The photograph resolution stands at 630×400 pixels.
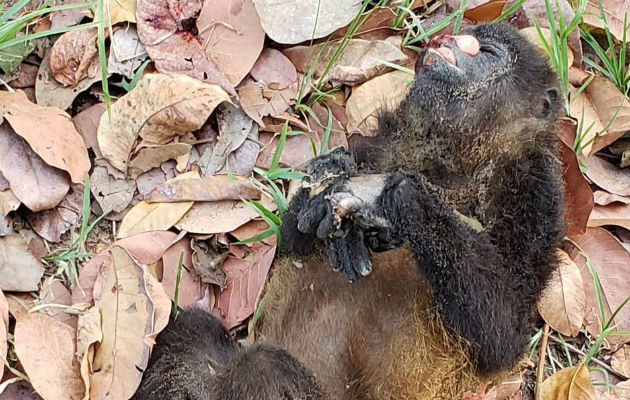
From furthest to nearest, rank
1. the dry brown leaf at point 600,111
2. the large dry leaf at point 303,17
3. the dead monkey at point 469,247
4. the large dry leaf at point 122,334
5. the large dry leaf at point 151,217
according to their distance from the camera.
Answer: the dry brown leaf at point 600,111 → the large dry leaf at point 303,17 → the large dry leaf at point 151,217 → the large dry leaf at point 122,334 → the dead monkey at point 469,247

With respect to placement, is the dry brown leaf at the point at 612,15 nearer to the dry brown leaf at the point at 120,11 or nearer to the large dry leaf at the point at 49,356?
the dry brown leaf at the point at 120,11

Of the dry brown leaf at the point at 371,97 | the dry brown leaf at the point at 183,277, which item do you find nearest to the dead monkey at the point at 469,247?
the dry brown leaf at the point at 183,277

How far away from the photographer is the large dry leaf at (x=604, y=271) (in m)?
4.67

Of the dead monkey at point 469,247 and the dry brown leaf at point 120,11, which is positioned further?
the dry brown leaf at point 120,11

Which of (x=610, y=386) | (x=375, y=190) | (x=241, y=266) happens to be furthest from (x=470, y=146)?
(x=610, y=386)

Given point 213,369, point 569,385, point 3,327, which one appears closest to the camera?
point 3,327

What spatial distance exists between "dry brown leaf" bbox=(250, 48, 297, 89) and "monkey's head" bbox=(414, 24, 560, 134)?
995 mm

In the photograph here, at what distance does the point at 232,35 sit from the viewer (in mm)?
4660

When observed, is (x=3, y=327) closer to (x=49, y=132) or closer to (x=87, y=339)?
(x=87, y=339)

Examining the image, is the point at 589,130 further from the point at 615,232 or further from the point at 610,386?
the point at 610,386

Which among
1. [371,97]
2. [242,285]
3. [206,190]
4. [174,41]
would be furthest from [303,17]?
[242,285]

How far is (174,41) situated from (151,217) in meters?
0.83

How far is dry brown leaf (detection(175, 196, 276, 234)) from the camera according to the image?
171 inches

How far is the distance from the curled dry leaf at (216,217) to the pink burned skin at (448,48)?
108cm
